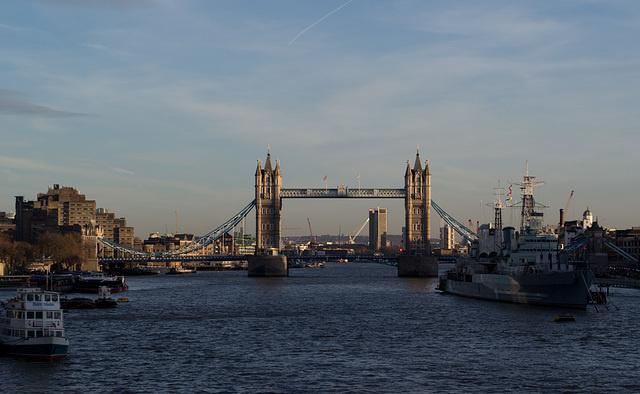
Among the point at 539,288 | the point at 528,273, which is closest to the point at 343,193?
the point at 528,273

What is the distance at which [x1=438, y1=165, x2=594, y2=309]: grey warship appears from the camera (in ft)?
242

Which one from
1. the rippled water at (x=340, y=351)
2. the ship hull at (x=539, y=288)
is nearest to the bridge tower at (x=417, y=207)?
the ship hull at (x=539, y=288)

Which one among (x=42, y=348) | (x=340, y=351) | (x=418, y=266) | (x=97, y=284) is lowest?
(x=340, y=351)

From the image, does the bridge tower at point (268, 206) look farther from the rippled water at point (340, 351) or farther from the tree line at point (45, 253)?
the rippled water at point (340, 351)

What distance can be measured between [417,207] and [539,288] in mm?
94909

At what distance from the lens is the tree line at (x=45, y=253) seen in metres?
152

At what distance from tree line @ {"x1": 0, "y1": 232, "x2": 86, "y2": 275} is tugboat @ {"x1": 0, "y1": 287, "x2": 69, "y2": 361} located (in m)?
107

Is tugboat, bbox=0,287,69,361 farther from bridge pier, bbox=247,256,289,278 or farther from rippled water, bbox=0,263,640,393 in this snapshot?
bridge pier, bbox=247,256,289,278

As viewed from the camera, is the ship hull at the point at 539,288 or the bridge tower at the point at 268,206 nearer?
the ship hull at the point at 539,288

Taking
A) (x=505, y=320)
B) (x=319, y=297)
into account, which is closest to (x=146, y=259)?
(x=319, y=297)

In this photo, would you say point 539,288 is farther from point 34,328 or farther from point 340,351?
point 34,328

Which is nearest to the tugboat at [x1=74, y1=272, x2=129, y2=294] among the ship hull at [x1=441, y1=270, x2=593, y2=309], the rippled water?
the rippled water

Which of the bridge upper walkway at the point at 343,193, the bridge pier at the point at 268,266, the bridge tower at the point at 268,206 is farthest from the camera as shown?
the bridge tower at the point at 268,206

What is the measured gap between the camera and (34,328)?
47.2 meters
